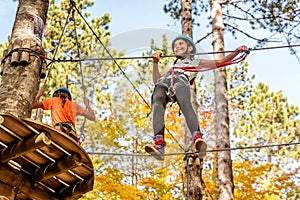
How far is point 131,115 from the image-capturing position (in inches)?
392

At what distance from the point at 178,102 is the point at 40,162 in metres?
1.55

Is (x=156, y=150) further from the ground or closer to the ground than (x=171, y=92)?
closer to the ground

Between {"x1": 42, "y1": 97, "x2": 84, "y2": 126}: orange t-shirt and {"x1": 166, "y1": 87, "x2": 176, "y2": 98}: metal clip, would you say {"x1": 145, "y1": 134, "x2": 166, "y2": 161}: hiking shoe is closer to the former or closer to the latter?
{"x1": 166, "y1": 87, "x2": 176, "y2": 98}: metal clip

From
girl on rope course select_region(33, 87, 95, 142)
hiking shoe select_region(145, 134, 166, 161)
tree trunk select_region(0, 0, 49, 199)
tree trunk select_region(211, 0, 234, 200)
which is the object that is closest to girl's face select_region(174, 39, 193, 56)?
hiking shoe select_region(145, 134, 166, 161)

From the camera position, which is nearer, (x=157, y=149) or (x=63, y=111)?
(x=157, y=149)

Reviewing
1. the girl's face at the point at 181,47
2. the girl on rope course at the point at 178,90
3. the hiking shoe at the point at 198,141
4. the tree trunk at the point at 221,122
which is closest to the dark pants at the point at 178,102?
the girl on rope course at the point at 178,90

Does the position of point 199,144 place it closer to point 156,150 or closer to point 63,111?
point 156,150

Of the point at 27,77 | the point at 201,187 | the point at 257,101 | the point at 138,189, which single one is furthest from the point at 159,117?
the point at 257,101

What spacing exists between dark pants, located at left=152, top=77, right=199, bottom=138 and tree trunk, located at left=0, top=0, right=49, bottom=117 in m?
1.24

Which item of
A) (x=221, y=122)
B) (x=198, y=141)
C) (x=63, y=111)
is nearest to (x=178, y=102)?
(x=198, y=141)

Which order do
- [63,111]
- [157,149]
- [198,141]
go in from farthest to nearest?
[63,111], [157,149], [198,141]

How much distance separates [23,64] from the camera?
3.94m

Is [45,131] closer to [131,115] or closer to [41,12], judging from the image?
[41,12]

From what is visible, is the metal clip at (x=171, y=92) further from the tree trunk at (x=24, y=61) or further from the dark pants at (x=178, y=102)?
the tree trunk at (x=24, y=61)
